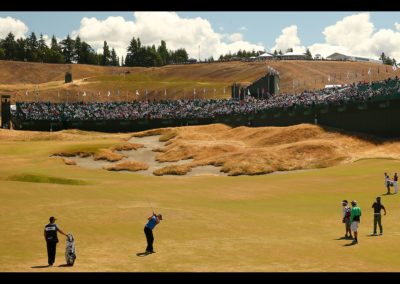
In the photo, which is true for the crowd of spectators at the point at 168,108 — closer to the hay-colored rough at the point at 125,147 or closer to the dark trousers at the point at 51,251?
the hay-colored rough at the point at 125,147

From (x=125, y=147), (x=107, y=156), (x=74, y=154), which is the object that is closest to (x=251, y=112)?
(x=125, y=147)

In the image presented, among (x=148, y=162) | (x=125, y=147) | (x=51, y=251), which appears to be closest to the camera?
(x=51, y=251)

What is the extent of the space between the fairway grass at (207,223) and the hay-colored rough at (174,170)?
1169cm

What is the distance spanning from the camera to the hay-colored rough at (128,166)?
71.0m

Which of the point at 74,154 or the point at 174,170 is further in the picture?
the point at 74,154

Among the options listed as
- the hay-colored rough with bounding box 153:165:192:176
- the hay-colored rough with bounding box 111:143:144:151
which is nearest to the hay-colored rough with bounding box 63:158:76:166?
the hay-colored rough with bounding box 111:143:144:151

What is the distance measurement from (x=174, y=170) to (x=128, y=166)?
25.0ft

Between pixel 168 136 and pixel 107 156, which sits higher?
pixel 168 136

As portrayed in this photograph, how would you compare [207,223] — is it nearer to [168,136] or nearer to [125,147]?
[125,147]

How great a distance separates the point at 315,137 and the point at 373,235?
160ft

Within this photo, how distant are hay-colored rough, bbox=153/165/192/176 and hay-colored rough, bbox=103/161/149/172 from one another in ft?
13.4

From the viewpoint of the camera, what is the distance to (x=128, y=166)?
7162 cm

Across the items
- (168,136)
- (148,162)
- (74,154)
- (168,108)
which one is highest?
(168,108)
